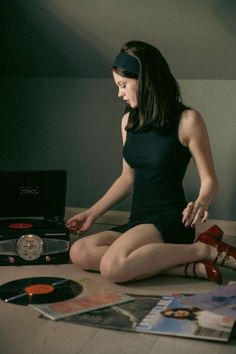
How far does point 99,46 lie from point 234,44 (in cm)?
54

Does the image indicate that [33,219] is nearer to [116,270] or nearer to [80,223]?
[80,223]

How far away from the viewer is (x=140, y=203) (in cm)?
196

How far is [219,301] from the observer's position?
1.50m

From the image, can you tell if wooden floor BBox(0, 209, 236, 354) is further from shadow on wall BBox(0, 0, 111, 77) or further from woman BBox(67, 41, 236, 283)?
shadow on wall BBox(0, 0, 111, 77)

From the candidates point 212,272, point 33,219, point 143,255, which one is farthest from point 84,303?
point 33,219

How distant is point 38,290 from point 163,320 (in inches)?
15.3

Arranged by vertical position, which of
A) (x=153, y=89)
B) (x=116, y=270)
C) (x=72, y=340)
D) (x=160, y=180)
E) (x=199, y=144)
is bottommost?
(x=72, y=340)

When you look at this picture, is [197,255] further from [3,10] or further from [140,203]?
[3,10]

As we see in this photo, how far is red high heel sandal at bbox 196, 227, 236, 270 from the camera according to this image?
1.88m

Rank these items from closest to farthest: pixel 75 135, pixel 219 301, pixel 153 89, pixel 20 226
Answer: pixel 219 301
pixel 153 89
pixel 20 226
pixel 75 135

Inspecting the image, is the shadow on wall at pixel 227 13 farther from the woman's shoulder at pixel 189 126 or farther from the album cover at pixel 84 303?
the album cover at pixel 84 303

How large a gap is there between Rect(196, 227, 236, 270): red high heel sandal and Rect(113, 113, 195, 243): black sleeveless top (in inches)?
2.3

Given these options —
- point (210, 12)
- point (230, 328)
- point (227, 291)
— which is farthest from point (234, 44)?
point (230, 328)


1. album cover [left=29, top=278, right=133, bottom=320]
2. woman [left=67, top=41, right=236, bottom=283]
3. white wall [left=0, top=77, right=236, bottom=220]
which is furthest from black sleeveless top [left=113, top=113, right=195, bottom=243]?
white wall [left=0, top=77, right=236, bottom=220]
